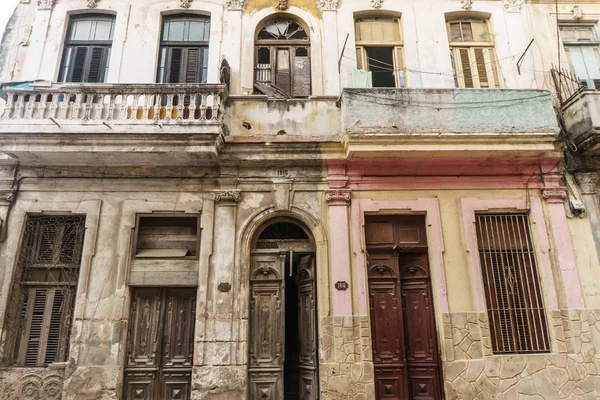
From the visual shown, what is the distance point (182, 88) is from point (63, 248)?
3.52 metres

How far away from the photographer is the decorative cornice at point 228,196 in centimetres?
752

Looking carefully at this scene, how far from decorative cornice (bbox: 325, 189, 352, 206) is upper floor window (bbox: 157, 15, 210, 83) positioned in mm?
3425

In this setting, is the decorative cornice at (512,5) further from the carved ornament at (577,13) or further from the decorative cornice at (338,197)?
the decorative cornice at (338,197)

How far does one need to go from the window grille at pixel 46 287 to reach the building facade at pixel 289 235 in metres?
0.03

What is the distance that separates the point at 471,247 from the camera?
7.46 metres

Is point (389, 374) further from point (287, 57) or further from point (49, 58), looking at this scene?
point (49, 58)

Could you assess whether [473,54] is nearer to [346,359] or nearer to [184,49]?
[184,49]

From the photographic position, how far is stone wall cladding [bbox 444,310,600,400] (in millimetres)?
6820

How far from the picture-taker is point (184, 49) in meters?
8.73

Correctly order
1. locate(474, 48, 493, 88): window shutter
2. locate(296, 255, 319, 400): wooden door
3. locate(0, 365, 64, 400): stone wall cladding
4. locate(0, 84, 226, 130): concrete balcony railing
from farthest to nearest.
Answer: locate(474, 48, 493, 88): window shutter → locate(0, 84, 226, 130): concrete balcony railing → locate(296, 255, 319, 400): wooden door → locate(0, 365, 64, 400): stone wall cladding

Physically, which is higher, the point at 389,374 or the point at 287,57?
the point at 287,57

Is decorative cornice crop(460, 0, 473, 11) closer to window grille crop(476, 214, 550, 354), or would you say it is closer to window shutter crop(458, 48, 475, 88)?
window shutter crop(458, 48, 475, 88)

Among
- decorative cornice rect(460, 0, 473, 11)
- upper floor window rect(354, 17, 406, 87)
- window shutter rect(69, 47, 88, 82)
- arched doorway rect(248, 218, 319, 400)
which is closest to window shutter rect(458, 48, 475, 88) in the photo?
decorative cornice rect(460, 0, 473, 11)

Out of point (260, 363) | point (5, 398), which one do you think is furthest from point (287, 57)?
point (5, 398)
